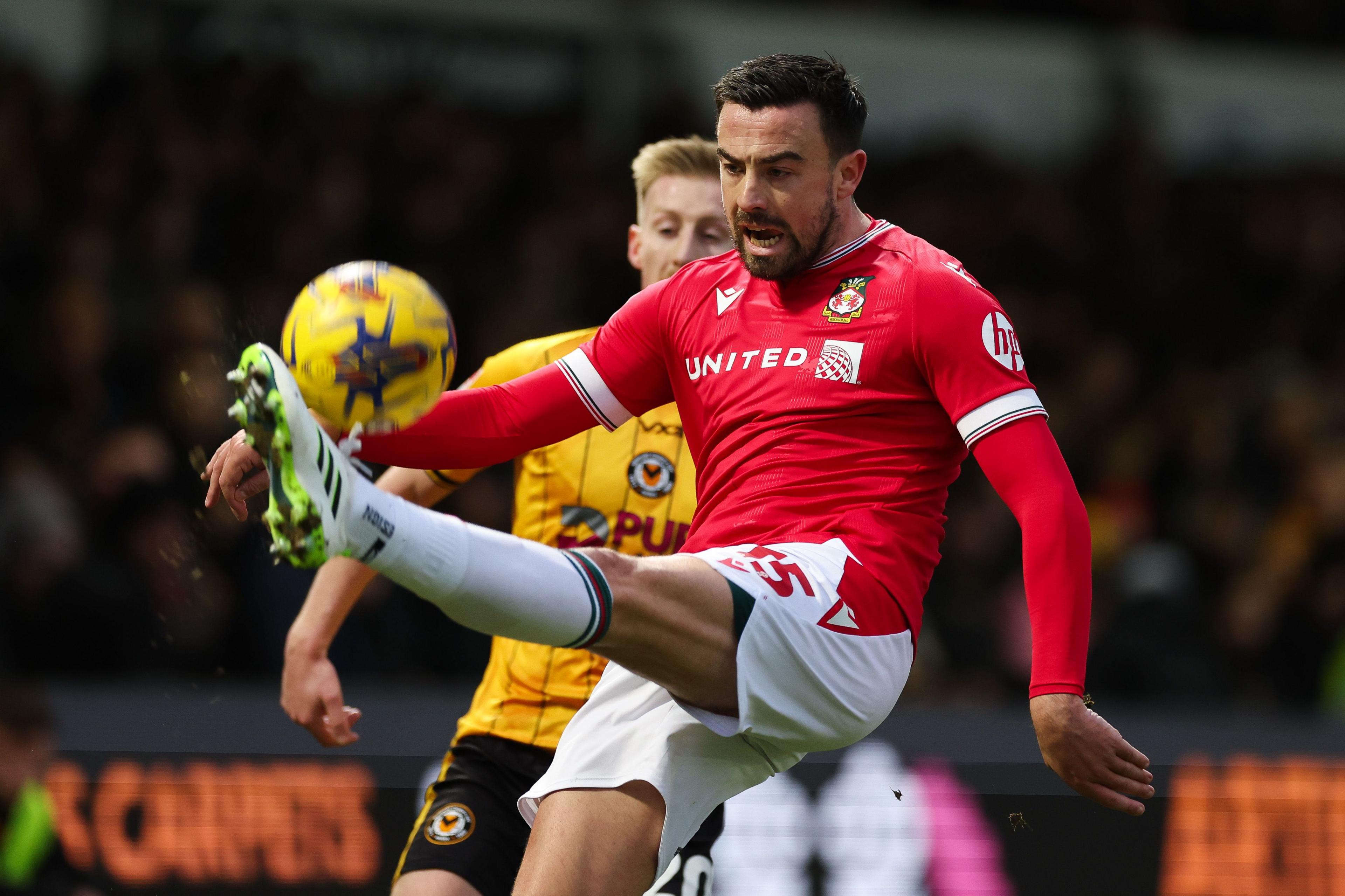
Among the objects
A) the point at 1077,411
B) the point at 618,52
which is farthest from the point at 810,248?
the point at 618,52

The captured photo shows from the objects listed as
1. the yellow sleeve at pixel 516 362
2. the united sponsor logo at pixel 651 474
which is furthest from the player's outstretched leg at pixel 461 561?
the yellow sleeve at pixel 516 362

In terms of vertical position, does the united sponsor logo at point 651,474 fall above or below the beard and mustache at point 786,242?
below

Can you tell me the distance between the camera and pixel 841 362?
3529 millimetres

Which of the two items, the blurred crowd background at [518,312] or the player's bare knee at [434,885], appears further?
the blurred crowd background at [518,312]

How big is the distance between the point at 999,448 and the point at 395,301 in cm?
127

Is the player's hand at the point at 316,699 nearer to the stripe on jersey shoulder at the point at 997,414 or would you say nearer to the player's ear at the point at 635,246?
the player's ear at the point at 635,246

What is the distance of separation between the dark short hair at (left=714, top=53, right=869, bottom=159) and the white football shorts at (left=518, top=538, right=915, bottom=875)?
95 cm

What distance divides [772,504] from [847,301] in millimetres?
493

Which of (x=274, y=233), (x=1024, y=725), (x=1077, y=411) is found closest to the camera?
(x=1024, y=725)

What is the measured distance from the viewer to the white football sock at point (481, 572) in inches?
111

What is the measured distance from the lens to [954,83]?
13445mm

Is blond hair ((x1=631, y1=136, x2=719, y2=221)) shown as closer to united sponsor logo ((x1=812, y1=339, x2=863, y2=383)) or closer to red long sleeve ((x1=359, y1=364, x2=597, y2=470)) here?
red long sleeve ((x1=359, y1=364, x2=597, y2=470))

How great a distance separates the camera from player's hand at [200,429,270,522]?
3.37 meters

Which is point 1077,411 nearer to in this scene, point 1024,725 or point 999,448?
point 1024,725
